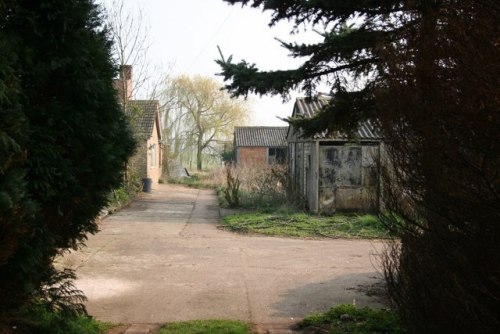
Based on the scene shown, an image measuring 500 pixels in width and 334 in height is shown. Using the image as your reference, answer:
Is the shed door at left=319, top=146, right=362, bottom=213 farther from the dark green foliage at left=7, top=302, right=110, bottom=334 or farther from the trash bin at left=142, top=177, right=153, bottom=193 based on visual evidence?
the trash bin at left=142, top=177, right=153, bottom=193

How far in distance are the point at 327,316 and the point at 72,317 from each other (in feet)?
9.12

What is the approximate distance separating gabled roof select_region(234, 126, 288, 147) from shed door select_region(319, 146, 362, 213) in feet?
113

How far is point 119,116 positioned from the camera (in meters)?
4.84

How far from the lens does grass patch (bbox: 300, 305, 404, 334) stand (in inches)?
204

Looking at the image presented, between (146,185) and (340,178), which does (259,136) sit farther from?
(340,178)

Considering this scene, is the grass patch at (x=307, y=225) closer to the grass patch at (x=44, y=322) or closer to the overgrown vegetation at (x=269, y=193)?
the overgrown vegetation at (x=269, y=193)

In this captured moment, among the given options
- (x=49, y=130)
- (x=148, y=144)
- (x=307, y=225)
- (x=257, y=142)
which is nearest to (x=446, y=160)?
(x=49, y=130)

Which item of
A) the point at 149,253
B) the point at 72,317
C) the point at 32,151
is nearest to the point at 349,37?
the point at 32,151

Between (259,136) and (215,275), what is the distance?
147 ft

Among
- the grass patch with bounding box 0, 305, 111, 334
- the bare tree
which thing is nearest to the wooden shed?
the grass patch with bounding box 0, 305, 111, 334

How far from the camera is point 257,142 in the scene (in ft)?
170

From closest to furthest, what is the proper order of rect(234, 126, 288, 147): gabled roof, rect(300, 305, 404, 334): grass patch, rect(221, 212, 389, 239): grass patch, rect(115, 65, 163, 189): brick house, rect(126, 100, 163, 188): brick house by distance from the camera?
1. rect(300, 305, 404, 334): grass patch
2. rect(221, 212, 389, 239): grass patch
3. rect(115, 65, 163, 189): brick house
4. rect(126, 100, 163, 188): brick house
5. rect(234, 126, 288, 147): gabled roof

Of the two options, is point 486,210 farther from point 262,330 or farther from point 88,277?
point 88,277

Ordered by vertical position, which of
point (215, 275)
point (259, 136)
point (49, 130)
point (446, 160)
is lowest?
point (215, 275)
